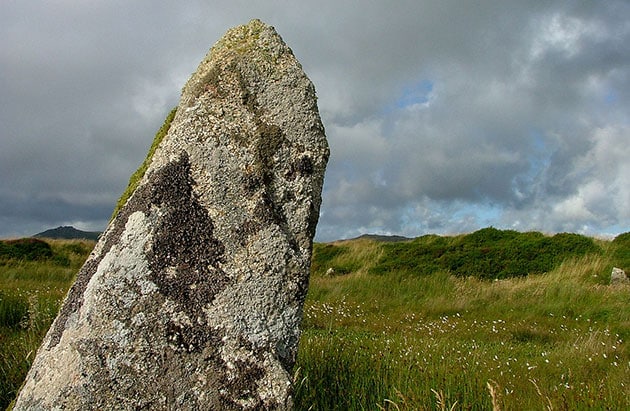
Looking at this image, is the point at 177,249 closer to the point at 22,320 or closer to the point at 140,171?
the point at 140,171

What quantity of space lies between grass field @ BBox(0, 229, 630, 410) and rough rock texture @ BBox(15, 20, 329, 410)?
0.90 m

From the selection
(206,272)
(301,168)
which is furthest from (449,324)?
(206,272)

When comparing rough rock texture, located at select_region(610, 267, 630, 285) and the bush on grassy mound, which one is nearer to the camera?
rough rock texture, located at select_region(610, 267, 630, 285)

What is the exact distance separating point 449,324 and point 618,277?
8.42m

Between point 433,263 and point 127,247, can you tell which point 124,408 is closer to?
point 127,247

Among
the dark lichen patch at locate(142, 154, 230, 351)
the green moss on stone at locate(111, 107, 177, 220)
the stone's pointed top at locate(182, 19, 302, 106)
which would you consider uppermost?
the stone's pointed top at locate(182, 19, 302, 106)

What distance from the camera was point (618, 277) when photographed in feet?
59.9

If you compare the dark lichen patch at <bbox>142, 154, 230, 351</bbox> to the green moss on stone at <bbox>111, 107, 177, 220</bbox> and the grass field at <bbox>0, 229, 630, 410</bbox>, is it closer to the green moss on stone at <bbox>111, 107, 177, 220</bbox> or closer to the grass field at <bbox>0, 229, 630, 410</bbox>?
the green moss on stone at <bbox>111, 107, 177, 220</bbox>

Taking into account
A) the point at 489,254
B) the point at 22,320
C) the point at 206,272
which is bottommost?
the point at 22,320

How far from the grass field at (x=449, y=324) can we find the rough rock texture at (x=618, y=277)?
42cm

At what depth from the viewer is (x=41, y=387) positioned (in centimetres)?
→ 333

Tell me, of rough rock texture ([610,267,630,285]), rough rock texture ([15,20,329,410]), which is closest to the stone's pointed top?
rough rock texture ([15,20,329,410])

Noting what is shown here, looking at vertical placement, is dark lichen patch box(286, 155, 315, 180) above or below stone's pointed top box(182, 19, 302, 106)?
below

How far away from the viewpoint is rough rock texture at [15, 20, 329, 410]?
325 cm
